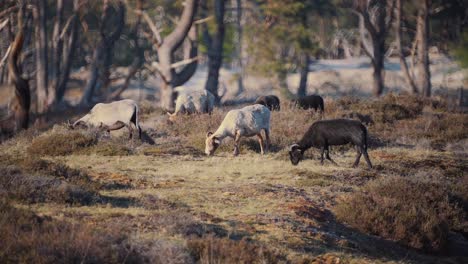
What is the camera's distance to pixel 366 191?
15.8 m

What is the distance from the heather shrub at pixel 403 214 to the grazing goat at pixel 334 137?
2.80 m

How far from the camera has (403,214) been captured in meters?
14.3

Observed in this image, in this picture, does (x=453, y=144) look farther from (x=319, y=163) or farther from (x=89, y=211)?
(x=89, y=211)

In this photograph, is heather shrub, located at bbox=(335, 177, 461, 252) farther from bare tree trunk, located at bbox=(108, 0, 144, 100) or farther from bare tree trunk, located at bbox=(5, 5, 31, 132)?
bare tree trunk, located at bbox=(108, 0, 144, 100)

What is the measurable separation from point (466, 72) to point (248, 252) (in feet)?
164

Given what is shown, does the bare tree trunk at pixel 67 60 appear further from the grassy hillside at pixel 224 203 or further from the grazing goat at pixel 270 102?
the grassy hillside at pixel 224 203

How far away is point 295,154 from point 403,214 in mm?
5162

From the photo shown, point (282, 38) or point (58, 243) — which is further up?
Answer: point (282, 38)

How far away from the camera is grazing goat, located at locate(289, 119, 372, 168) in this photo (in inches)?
726

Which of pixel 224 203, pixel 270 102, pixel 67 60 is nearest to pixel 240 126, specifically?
pixel 224 203

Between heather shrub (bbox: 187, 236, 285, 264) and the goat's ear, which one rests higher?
the goat's ear

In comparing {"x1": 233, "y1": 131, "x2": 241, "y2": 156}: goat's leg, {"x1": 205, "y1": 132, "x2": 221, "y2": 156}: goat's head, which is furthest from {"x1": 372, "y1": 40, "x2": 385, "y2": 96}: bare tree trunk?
Answer: {"x1": 205, "y1": 132, "x2": 221, "y2": 156}: goat's head

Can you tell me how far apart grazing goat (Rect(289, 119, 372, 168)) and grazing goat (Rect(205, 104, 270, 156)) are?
5.08ft

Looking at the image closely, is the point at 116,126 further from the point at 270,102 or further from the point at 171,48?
the point at 171,48
